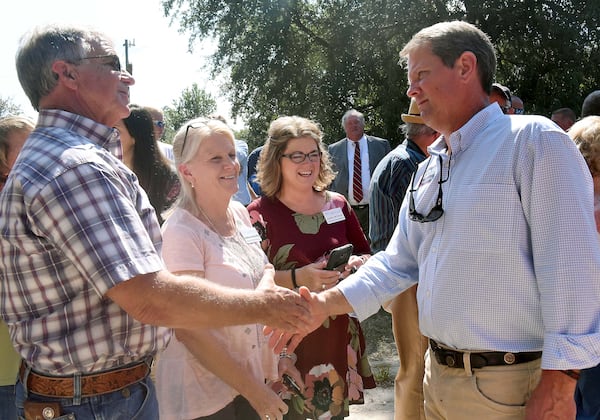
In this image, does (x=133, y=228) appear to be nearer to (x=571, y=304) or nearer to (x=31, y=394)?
(x=31, y=394)

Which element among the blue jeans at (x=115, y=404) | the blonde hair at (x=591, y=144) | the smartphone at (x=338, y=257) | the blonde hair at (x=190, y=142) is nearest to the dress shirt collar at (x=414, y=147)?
the smartphone at (x=338, y=257)

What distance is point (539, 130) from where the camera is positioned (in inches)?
80.8

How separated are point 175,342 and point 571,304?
1778mm

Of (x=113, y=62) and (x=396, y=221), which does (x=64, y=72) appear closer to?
(x=113, y=62)

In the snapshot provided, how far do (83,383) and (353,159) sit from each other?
6.61 m

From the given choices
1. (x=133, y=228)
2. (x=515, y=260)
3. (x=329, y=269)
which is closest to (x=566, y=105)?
(x=329, y=269)

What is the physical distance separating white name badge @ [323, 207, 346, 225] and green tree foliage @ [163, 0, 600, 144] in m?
10.4

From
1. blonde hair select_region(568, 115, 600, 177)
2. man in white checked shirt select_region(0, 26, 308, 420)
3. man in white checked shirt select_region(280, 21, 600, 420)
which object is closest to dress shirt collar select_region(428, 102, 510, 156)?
man in white checked shirt select_region(280, 21, 600, 420)

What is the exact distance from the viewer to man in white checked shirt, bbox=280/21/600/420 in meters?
1.92

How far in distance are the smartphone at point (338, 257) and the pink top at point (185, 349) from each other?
0.57m

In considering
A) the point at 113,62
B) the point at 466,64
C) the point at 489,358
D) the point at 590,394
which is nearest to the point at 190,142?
the point at 113,62

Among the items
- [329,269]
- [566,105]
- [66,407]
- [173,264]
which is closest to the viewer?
[66,407]

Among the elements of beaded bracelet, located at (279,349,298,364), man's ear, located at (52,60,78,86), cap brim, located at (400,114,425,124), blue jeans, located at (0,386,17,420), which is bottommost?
beaded bracelet, located at (279,349,298,364)

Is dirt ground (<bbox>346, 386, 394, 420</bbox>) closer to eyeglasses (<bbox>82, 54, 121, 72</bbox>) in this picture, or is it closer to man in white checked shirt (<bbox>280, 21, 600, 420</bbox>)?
man in white checked shirt (<bbox>280, 21, 600, 420</bbox>)
